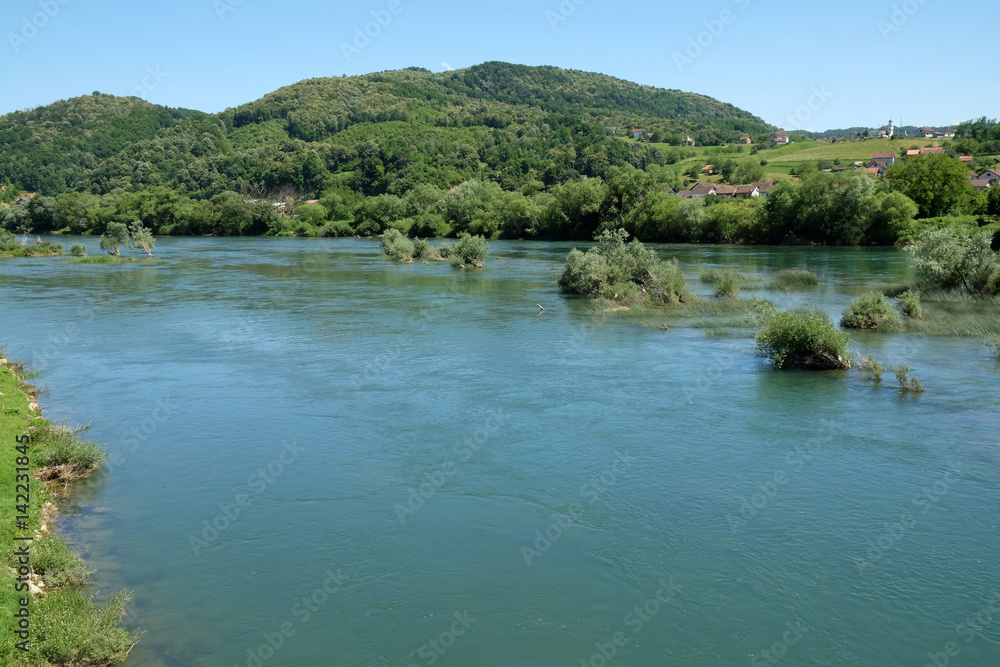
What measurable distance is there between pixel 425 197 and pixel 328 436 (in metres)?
90.5

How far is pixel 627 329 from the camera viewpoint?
29328 millimetres

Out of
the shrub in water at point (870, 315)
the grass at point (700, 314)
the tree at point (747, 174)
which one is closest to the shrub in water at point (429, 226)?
the tree at point (747, 174)

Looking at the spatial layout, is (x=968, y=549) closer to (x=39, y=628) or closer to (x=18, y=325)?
(x=39, y=628)

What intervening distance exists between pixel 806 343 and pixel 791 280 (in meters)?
20.9

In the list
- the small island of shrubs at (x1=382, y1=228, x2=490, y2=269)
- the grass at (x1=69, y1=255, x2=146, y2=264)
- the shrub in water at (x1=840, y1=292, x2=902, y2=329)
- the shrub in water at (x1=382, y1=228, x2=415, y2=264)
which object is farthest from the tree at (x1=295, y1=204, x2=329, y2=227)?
the shrub in water at (x1=840, y1=292, x2=902, y2=329)

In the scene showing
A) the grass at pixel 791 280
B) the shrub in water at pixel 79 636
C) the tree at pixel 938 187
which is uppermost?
the tree at pixel 938 187

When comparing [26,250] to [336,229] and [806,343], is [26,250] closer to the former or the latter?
[336,229]

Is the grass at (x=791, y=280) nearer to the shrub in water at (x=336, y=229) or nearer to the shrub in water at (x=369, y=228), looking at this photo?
the shrub in water at (x=369, y=228)

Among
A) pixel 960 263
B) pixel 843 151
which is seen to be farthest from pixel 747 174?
pixel 960 263

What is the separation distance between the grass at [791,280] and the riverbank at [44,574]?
110 ft

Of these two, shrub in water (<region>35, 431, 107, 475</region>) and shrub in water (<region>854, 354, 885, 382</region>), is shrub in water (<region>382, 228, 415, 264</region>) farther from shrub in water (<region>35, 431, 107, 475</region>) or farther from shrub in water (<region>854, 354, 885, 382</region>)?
shrub in water (<region>35, 431, 107, 475</region>)

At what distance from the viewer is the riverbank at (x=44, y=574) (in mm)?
8453

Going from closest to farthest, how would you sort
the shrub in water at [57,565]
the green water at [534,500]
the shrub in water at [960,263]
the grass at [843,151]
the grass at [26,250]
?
the green water at [534,500] → the shrub in water at [57,565] → the shrub in water at [960,263] → the grass at [26,250] → the grass at [843,151]

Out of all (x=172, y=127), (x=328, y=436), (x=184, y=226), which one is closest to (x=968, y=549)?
(x=328, y=436)
